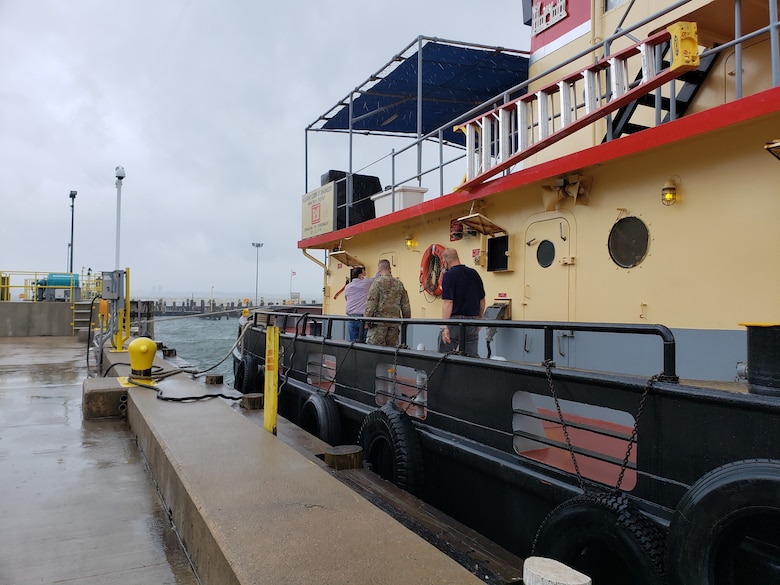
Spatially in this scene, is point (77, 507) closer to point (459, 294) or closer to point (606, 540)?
point (606, 540)

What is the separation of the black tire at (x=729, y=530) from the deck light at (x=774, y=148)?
225 centimetres

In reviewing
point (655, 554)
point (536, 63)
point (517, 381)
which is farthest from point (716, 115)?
point (536, 63)

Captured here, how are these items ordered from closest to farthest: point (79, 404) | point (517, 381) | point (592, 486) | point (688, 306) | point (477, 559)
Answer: point (592, 486), point (477, 559), point (517, 381), point (688, 306), point (79, 404)

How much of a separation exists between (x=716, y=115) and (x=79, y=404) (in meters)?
7.41

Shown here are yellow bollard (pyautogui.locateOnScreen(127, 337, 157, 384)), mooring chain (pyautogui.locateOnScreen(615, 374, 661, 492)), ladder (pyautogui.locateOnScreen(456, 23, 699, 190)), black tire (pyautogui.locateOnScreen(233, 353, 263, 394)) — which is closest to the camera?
mooring chain (pyautogui.locateOnScreen(615, 374, 661, 492))

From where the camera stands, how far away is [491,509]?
385cm

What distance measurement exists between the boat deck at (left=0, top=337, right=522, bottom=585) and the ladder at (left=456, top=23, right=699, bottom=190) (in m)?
3.41

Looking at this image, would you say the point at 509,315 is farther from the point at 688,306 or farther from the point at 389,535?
the point at 389,535

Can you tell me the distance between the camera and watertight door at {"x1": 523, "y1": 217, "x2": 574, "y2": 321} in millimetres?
5445

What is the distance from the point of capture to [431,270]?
7547 millimetres

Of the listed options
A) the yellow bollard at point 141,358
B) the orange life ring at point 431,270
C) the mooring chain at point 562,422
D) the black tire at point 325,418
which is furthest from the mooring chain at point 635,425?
the yellow bollard at point 141,358

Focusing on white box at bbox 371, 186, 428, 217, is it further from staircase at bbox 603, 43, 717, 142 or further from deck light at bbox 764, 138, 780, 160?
deck light at bbox 764, 138, 780, 160

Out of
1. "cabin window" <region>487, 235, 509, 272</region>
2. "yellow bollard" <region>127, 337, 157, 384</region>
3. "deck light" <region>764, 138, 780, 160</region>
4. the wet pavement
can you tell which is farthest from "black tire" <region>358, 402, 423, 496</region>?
"deck light" <region>764, 138, 780, 160</region>

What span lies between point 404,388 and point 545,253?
79.6 inches
